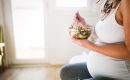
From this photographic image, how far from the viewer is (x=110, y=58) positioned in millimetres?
853

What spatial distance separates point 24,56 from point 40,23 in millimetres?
554

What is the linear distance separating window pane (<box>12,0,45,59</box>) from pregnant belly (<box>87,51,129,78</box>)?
176cm

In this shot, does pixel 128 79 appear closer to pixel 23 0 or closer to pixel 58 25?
pixel 58 25

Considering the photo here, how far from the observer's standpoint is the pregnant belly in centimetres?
84

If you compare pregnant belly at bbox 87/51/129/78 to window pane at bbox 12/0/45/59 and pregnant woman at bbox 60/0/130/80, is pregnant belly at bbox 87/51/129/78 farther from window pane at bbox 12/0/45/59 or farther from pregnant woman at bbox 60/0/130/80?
window pane at bbox 12/0/45/59

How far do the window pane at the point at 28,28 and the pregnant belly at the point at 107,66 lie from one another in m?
1.76

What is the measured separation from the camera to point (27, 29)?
8.75 ft

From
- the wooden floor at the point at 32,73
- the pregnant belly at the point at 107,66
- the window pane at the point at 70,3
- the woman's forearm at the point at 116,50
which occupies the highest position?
the window pane at the point at 70,3

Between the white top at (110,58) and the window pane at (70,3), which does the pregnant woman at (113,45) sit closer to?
the white top at (110,58)

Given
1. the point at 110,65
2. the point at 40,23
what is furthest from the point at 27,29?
the point at 110,65

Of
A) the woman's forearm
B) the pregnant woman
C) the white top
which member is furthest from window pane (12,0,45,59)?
the woman's forearm

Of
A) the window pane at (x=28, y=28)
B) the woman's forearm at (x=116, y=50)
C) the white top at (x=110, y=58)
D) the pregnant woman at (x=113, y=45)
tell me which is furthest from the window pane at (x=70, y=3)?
the woman's forearm at (x=116, y=50)

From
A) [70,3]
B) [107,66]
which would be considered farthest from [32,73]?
[107,66]

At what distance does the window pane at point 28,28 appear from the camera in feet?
8.49
